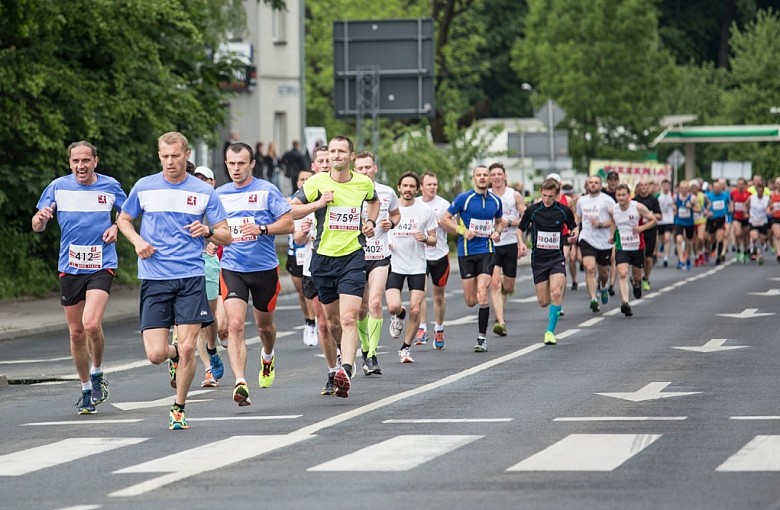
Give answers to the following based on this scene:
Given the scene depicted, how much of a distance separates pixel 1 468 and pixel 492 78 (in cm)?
8546

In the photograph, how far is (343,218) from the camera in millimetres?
14523

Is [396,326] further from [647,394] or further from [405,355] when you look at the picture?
[647,394]

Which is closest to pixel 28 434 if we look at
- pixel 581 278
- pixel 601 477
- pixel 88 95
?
pixel 601 477

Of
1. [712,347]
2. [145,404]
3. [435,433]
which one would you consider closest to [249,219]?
[145,404]

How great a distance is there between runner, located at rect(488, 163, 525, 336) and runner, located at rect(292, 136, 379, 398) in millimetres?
6308

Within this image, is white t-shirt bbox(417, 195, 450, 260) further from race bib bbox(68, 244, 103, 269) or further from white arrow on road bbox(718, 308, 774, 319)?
race bib bbox(68, 244, 103, 269)

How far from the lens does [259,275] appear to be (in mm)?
14125

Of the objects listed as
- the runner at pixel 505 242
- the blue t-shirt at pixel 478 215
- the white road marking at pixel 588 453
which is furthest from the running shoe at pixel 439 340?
the white road marking at pixel 588 453

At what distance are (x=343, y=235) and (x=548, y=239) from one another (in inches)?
255

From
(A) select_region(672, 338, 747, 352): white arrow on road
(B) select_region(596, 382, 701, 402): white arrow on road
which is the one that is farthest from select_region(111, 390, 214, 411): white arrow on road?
(A) select_region(672, 338, 747, 352): white arrow on road

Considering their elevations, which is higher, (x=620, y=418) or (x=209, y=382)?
(x=620, y=418)

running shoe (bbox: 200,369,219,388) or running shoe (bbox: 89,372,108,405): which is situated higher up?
running shoe (bbox: 89,372,108,405)

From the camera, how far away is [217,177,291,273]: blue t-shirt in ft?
46.0

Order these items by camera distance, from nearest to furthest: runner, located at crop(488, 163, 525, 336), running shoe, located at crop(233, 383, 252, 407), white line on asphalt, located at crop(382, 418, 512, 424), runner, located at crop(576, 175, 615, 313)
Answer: white line on asphalt, located at crop(382, 418, 512, 424) < running shoe, located at crop(233, 383, 252, 407) < runner, located at crop(488, 163, 525, 336) < runner, located at crop(576, 175, 615, 313)
